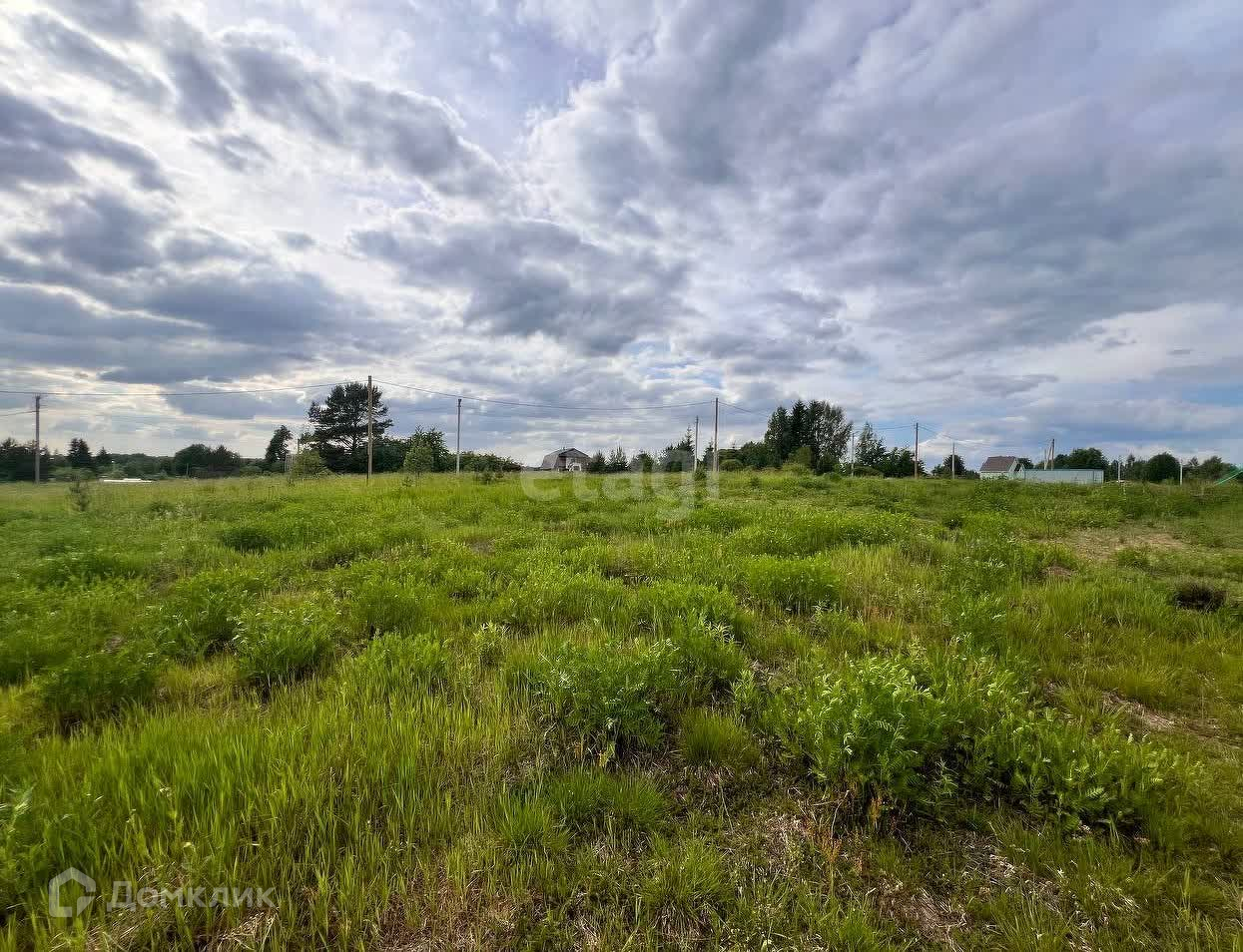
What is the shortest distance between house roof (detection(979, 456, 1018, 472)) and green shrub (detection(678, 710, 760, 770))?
105679 mm

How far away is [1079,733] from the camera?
9.07 ft

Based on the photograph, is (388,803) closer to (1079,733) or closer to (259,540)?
(1079,733)

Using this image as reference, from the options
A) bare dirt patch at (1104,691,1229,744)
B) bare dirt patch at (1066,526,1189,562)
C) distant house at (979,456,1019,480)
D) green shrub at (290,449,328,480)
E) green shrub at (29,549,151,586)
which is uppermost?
distant house at (979,456,1019,480)

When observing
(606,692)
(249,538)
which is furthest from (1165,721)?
(249,538)

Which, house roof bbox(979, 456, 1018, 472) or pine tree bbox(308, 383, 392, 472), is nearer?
pine tree bbox(308, 383, 392, 472)

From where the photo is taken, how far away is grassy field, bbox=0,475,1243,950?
1951mm

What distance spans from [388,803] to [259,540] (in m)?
8.24

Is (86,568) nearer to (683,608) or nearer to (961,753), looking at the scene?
(683,608)

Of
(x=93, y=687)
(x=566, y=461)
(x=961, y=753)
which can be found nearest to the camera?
(x=961, y=753)

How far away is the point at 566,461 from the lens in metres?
42.9

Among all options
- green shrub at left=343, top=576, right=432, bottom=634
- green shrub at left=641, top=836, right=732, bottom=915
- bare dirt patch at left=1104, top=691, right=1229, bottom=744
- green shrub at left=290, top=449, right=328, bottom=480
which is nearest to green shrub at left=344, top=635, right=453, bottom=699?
green shrub at left=343, top=576, right=432, bottom=634

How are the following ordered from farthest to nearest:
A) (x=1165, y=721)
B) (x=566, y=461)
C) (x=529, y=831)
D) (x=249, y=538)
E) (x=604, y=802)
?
1. (x=566, y=461)
2. (x=249, y=538)
3. (x=1165, y=721)
4. (x=604, y=802)
5. (x=529, y=831)

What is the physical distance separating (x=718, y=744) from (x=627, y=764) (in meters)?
0.57

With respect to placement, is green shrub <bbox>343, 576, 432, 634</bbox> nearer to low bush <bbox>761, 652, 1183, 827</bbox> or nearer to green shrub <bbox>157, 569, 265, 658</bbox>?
green shrub <bbox>157, 569, 265, 658</bbox>
